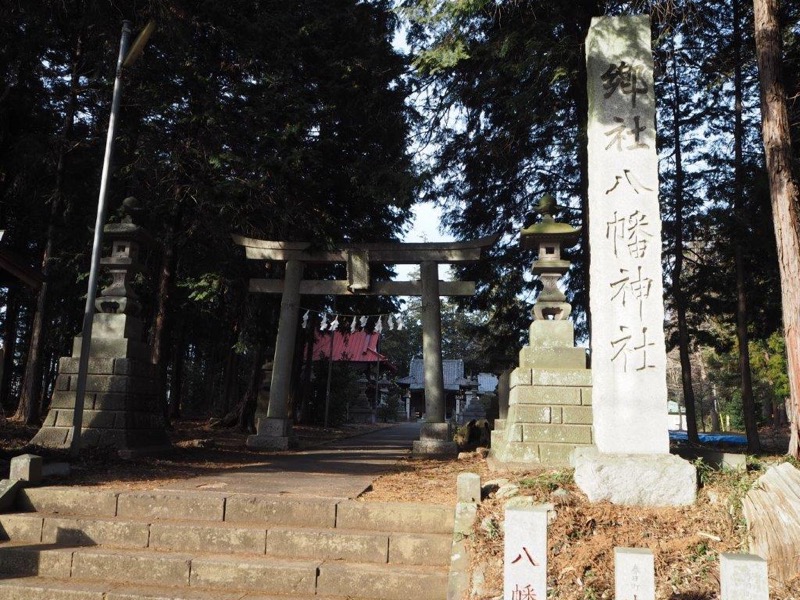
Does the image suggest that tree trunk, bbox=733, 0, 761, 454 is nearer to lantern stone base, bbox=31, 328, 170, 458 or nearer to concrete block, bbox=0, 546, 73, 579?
lantern stone base, bbox=31, 328, 170, 458

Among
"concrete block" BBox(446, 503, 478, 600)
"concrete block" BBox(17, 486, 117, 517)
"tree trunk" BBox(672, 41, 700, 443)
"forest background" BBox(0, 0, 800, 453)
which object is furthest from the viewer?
"tree trunk" BBox(672, 41, 700, 443)

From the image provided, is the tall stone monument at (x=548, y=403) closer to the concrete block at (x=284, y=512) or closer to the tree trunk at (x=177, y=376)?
the concrete block at (x=284, y=512)

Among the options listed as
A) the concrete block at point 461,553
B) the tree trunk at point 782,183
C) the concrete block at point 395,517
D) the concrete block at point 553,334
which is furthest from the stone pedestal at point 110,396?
the tree trunk at point 782,183

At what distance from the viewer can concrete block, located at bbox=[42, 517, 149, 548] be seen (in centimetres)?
532

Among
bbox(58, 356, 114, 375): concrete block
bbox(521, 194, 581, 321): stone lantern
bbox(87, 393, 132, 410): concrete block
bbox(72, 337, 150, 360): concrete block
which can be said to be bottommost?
bbox(87, 393, 132, 410): concrete block

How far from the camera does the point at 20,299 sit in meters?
21.5

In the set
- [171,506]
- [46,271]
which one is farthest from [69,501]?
[46,271]

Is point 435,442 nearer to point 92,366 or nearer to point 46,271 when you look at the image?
point 92,366

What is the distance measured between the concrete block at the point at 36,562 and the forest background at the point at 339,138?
27.7 feet

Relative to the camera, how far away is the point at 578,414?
849 cm

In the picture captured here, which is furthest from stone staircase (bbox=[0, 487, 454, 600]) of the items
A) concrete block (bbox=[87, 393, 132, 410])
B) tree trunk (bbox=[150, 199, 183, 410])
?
tree trunk (bbox=[150, 199, 183, 410])

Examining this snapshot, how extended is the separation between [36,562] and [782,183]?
9.80 metres

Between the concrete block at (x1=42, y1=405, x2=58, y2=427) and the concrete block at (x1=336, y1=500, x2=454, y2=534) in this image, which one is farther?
the concrete block at (x1=42, y1=405, x2=58, y2=427)

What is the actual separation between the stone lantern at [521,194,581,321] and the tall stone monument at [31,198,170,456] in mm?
6391
